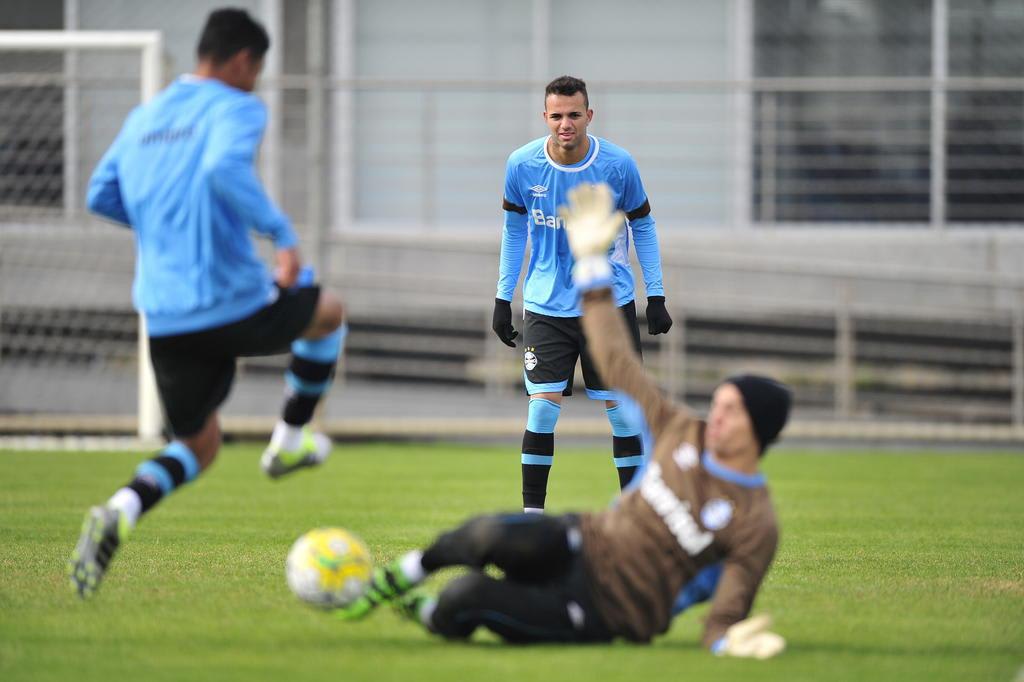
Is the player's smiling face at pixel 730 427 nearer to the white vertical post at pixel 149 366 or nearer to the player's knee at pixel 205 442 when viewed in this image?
the player's knee at pixel 205 442

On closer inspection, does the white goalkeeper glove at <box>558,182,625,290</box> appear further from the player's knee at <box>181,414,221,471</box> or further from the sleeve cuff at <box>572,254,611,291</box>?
the player's knee at <box>181,414,221,471</box>

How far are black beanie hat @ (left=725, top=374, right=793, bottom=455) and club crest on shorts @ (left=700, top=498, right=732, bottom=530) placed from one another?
252 mm

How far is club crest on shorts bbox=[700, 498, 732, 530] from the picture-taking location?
4.83m

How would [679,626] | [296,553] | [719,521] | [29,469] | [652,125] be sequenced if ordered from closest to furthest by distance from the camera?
[719,521], [296,553], [679,626], [29,469], [652,125]

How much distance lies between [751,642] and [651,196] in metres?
12.9

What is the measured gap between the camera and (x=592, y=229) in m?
5.05

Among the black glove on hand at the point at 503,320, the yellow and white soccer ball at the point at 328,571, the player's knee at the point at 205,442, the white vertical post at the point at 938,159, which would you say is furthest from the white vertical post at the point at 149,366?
the yellow and white soccer ball at the point at 328,571

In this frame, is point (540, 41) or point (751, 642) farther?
point (540, 41)

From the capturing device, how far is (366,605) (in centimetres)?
516

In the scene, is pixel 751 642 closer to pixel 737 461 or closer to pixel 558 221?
pixel 737 461

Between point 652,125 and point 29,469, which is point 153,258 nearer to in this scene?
point 29,469

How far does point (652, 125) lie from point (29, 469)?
8.28 metres

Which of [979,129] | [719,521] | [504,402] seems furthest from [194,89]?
[979,129]

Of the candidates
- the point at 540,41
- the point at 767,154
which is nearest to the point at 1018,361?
the point at 767,154
